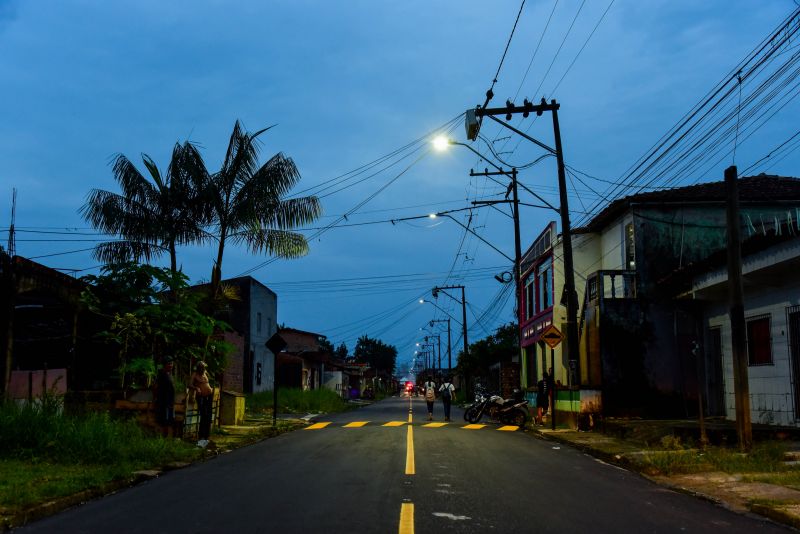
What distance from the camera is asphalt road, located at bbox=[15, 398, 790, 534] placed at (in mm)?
7047

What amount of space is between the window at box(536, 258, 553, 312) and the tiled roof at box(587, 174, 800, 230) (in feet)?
23.2

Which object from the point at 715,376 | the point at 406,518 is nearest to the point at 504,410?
the point at 715,376

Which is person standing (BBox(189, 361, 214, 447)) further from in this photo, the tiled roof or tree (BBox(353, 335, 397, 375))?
tree (BBox(353, 335, 397, 375))

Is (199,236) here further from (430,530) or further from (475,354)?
(475,354)

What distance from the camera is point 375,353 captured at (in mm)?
136000

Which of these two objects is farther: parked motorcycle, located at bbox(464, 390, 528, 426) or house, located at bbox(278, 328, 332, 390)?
house, located at bbox(278, 328, 332, 390)

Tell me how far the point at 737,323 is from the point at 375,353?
407 ft

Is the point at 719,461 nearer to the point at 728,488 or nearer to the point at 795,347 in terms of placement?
the point at 728,488

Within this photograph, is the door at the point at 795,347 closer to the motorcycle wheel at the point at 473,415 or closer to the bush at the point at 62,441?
the motorcycle wheel at the point at 473,415

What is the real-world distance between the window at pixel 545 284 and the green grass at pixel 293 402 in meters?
12.4

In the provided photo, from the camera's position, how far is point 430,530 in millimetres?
6676

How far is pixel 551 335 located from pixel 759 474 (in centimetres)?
1211

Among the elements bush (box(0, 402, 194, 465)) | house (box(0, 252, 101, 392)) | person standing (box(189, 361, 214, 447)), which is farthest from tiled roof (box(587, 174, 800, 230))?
bush (box(0, 402, 194, 465))

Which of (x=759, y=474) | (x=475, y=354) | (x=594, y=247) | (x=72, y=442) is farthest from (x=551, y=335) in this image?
(x=475, y=354)
